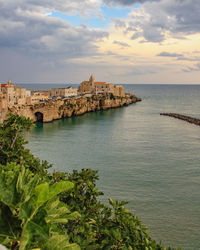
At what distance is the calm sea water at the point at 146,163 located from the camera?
16562mm

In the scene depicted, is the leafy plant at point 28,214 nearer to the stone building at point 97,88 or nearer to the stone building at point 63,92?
the stone building at point 63,92

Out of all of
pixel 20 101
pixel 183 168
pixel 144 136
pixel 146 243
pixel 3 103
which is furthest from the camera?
pixel 20 101

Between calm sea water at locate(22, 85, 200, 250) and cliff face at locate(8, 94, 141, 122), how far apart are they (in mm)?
6329

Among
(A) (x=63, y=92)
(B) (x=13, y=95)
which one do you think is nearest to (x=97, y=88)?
(A) (x=63, y=92)

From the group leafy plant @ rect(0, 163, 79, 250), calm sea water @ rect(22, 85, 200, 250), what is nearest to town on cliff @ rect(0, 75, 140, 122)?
calm sea water @ rect(22, 85, 200, 250)

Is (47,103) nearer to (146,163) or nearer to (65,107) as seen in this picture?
(65,107)

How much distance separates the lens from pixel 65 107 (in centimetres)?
6869

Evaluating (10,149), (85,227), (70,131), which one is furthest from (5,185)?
(70,131)

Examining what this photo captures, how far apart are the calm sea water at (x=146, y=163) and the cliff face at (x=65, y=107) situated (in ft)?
20.8

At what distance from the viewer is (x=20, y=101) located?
204ft

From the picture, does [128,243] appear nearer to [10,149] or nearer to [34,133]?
[10,149]

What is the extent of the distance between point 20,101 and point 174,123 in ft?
118

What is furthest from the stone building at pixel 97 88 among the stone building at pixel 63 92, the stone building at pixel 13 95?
the stone building at pixel 13 95

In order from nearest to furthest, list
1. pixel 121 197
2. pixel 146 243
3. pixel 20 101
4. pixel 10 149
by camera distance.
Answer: pixel 146 243 < pixel 10 149 < pixel 121 197 < pixel 20 101
